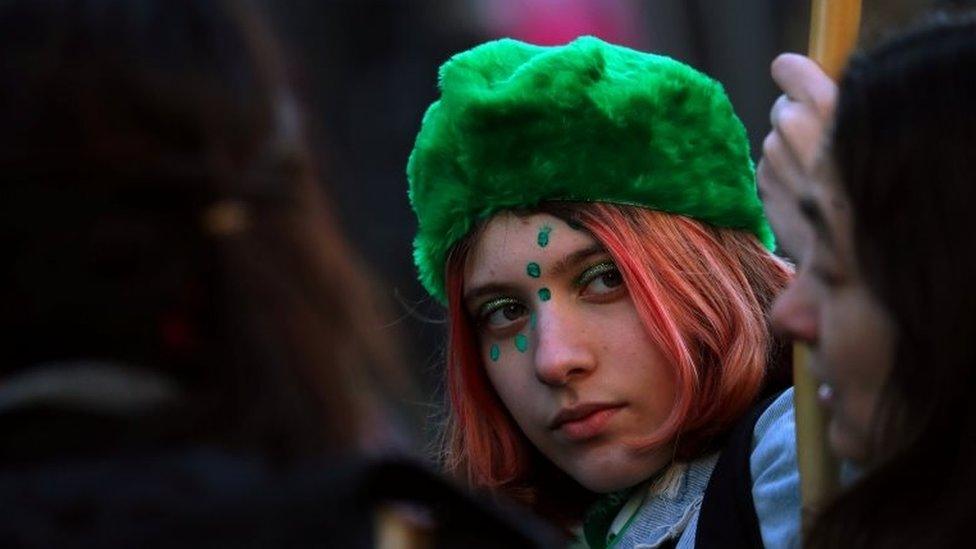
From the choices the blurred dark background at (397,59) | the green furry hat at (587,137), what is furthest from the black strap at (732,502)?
the blurred dark background at (397,59)

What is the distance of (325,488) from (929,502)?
0.62m

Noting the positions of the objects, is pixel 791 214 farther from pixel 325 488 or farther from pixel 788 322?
pixel 325 488

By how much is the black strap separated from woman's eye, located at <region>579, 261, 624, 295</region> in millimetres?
290

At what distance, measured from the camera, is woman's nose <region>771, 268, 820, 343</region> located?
1560 millimetres

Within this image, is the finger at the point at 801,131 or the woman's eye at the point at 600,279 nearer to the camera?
the finger at the point at 801,131

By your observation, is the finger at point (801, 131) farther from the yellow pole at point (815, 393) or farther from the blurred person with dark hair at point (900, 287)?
the blurred person with dark hair at point (900, 287)

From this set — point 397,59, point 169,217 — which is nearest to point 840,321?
point 169,217

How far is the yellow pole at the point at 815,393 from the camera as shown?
1.77 metres

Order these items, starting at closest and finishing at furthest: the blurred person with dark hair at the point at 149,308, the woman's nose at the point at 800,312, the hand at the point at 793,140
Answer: the blurred person with dark hair at the point at 149,308, the woman's nose at the point at 800,312, the hand at the point at 793,140

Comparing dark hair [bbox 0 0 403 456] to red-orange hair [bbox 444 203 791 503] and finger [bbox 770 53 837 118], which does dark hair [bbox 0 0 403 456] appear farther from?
red-orange hair [bbox 444 203 791 503]

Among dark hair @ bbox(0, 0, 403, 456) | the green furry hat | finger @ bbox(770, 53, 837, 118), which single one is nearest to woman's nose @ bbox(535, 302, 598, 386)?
the green furry hat

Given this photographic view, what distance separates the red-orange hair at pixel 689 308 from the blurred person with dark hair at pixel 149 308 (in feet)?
3.31

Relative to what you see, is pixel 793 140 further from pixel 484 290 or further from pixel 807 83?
pixel 484 290

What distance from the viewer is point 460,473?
8.34 ft
